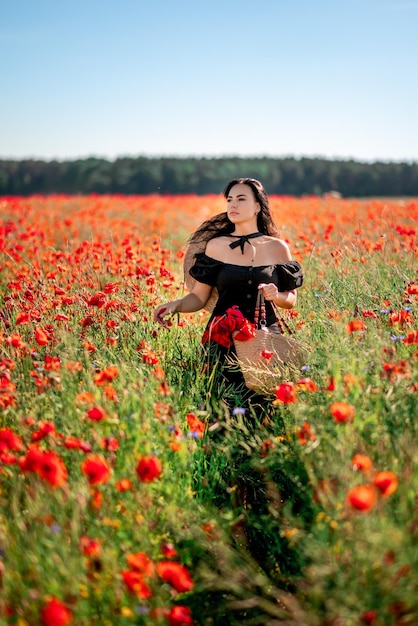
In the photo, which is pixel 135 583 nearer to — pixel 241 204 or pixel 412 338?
pixel 412 338

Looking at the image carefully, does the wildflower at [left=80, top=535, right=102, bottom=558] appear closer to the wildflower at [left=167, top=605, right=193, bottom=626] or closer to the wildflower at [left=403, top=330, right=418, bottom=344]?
the wildflower at [left=167, top=605, right=193, bottom=626]

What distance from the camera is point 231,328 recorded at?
11.3ft

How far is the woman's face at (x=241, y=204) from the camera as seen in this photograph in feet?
12.9

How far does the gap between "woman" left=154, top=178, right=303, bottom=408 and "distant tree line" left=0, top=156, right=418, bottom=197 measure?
2992cm

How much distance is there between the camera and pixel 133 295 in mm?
4430

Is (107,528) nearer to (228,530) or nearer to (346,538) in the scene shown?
(228,530)

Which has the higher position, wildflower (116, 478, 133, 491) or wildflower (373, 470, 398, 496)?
wildflower (373, 470, 398, 496)

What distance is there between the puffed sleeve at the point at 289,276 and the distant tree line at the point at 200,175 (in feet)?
98.7

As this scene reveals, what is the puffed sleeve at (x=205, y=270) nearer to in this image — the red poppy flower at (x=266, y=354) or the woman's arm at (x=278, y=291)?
the woman's arm at (x=278, y=291)

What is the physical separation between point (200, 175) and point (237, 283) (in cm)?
3150

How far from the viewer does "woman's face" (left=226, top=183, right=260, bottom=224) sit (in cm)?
392

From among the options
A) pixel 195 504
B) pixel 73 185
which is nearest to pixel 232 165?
pixel 73 185

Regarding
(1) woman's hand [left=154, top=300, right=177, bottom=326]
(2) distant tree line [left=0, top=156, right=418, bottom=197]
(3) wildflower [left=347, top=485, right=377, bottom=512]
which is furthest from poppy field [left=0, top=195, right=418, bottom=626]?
(2) distant tree line [left=0, top=156, right=418, bottom=197]

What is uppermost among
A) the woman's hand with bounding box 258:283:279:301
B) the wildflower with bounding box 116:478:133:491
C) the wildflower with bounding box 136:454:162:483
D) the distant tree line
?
the distant tree line
